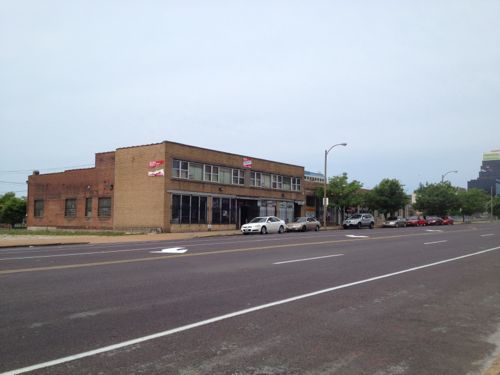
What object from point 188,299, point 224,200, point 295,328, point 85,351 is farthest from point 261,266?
point 224,200

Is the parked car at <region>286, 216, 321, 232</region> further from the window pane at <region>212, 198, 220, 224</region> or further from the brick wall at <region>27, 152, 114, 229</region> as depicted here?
the brick wall at <region>27, 152, 114, 229</region>

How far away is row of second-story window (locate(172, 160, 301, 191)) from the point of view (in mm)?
39944

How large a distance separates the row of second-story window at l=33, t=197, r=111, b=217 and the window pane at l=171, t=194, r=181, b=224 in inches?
315

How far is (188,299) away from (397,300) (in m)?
3.92

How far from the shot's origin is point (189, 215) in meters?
40.2

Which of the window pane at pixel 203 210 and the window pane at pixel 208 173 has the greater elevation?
the window pane at pixel 208 173

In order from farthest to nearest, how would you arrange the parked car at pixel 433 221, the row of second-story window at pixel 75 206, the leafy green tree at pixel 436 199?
the leafy green tree at pixel 436 199 → the parked car at pixel 433 221 → the row of second-story window at pixel 75 206

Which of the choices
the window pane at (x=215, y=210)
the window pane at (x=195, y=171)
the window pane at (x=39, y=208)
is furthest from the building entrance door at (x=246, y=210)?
the window pane at (x=39, y=208)

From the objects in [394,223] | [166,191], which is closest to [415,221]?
[394,223]

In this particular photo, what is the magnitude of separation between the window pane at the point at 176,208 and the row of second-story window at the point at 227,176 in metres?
1.79

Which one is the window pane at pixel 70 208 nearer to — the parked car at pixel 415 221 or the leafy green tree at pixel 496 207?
the parked car at pixel 415 221

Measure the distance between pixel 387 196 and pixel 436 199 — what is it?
1823cm

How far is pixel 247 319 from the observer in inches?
285

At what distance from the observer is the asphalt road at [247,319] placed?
5.33 meters
